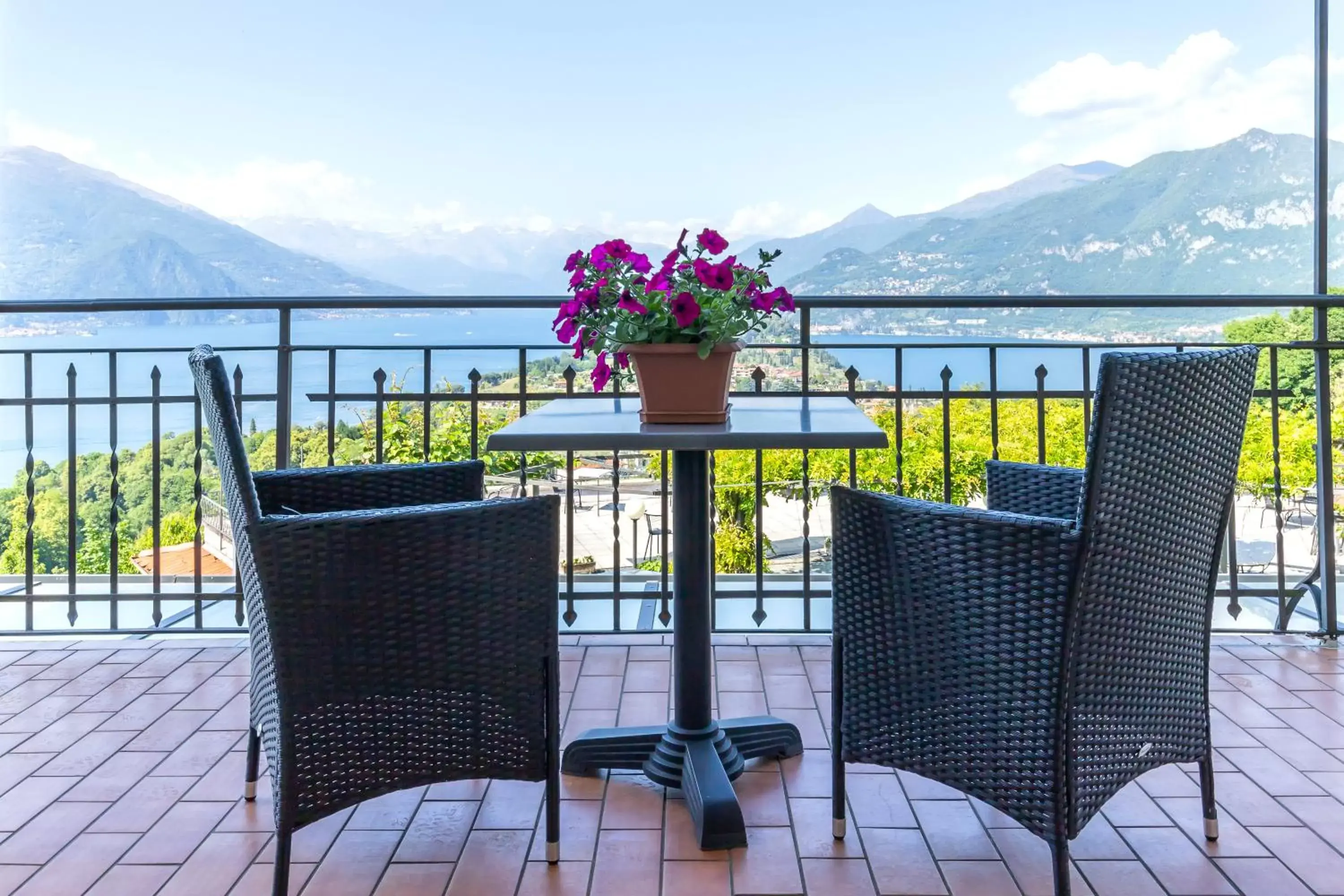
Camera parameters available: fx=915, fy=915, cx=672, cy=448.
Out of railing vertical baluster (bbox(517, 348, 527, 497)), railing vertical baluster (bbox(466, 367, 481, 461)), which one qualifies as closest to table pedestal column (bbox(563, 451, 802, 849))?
railing vertical baluster (bbox(517, 348, 527, 497))

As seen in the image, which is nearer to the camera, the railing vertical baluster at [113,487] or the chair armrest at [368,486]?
the chair armrest at [368,486]

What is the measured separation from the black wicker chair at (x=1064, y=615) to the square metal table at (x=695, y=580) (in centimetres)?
20

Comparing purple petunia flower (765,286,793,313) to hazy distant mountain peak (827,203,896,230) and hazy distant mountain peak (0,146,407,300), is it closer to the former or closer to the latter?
hazy distant mountain peak (827,203,896,230)

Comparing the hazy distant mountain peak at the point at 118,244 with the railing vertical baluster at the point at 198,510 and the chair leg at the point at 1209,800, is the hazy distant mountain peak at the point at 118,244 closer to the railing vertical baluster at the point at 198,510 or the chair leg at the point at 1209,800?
the railing vertical baluster at the point at 198,510

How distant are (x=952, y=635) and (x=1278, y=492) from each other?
1.89 m

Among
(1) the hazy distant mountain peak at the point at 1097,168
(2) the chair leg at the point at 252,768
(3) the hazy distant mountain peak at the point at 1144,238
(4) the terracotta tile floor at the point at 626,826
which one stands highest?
(1) the hazy distant mountain peak at the point at 1097,168

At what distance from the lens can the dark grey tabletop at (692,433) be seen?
4.93 ft

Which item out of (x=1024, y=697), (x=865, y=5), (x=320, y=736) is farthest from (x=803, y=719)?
(x=865, y=5)

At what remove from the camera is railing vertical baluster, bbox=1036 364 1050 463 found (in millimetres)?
2553

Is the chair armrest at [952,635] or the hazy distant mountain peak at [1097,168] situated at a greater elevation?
the hazy distant mountain peak at [1097,168]

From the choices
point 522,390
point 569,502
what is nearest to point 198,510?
point 522,390

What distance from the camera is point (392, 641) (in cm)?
143

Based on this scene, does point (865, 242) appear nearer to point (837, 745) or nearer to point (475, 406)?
point (475, 406)

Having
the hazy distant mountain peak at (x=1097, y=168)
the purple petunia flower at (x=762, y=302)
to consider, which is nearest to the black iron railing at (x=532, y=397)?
the purple petunia flower at (x=762, y=302)
